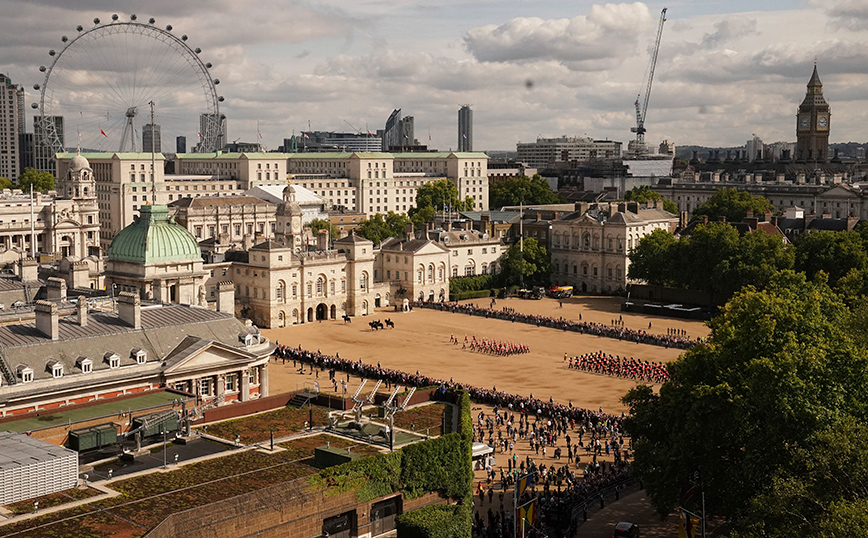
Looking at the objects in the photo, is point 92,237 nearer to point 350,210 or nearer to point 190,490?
point 350,210

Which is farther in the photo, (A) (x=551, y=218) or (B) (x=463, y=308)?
(A) (x=551, y=218)

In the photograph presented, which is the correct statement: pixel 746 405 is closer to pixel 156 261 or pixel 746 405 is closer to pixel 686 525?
pixel 686 525

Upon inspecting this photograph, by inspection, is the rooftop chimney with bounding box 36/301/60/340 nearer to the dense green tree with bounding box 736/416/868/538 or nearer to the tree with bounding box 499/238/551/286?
the dense green tree with bounding box 736/416/868/538

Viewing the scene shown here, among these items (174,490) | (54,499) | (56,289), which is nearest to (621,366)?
(56,289)

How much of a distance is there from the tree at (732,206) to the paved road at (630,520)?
119m

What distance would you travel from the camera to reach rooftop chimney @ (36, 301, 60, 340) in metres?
58.2

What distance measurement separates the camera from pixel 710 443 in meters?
50.7

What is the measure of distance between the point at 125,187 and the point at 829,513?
498ft

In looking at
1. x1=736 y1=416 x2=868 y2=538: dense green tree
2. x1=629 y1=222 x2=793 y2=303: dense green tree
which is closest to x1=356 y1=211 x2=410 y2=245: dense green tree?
x1=629 y1=222 x2=793 y2=303: dense green tree

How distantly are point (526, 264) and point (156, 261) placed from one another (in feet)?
217

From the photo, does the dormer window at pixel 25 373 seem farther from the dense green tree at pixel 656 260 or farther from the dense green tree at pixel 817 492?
the dense green tree at pixel 656 260

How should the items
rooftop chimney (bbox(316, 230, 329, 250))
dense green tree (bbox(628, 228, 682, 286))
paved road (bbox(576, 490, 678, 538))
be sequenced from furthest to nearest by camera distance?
dense green tree (bbox(628, 228, 682, 286))
rooftop chimney (bbox(316, 230, 329, 250))
paved road (bbox(576, 490, 678, 538))

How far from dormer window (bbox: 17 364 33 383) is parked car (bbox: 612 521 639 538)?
3072cm

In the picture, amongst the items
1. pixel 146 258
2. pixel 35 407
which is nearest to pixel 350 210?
pixel 146 258
